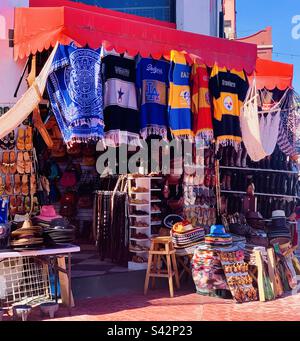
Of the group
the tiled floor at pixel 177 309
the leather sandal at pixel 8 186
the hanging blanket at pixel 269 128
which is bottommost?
the tiled floor at pixel 177 309

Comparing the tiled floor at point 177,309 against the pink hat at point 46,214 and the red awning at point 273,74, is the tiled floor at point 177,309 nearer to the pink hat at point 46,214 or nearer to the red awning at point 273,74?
the pink hat at point 46,214

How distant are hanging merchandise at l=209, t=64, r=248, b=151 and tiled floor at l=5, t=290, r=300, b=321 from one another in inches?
89.8

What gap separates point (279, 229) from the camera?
768 centimetres

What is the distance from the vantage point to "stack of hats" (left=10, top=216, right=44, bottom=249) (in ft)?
18.2

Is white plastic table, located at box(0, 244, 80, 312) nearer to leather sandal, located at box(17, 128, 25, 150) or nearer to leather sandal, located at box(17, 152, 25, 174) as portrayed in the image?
leather sandal, located at box(17, 152, 25, 174)

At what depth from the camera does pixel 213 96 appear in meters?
7.30

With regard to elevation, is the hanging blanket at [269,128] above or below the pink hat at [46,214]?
above

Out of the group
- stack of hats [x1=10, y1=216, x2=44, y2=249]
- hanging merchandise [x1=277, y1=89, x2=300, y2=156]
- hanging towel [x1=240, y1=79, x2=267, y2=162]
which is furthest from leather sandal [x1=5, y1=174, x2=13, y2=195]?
hanging merchandise [x1=277, y1=89, x2=300, y2=156]

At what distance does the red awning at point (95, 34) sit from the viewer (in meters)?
6.09

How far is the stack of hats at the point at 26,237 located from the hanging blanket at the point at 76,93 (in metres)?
1.17

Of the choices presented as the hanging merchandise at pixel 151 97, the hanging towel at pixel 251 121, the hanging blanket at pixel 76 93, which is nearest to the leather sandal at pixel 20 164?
the hanging blanket at pixel 76 93

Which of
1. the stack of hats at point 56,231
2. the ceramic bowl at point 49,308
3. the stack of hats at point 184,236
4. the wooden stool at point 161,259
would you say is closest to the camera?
the ceramic bowl at point 49,308
